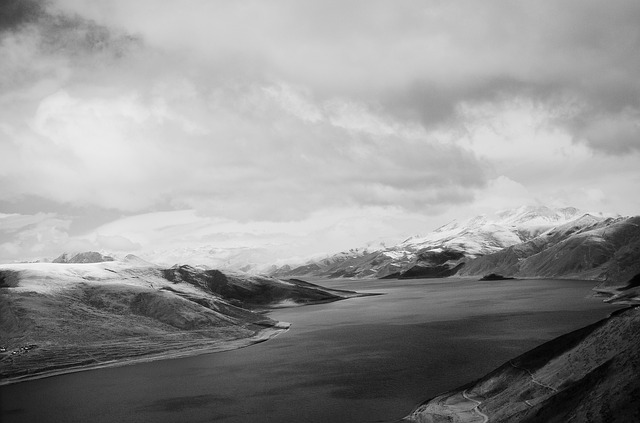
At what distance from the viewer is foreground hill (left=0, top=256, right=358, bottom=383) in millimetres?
110812

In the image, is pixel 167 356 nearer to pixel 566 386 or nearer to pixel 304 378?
pixel 304 378

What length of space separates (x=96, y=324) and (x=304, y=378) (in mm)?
84227

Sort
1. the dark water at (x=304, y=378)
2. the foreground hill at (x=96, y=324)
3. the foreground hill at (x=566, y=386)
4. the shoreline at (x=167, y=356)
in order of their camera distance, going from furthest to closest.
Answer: the foreground hill at (x=96, y=324) < the shoreline at (x=167, y=356) < the dark water at (x=304, y=378) < the foreground hill at (x=566, y=386)

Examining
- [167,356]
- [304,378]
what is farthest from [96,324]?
[304,378]

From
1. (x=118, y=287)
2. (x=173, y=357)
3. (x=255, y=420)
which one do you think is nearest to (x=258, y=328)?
(x=173, y=357)

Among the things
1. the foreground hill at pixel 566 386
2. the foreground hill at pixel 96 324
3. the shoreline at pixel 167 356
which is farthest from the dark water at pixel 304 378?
the foreground hill at pixel 96 324

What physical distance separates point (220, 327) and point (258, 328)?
13338 mm

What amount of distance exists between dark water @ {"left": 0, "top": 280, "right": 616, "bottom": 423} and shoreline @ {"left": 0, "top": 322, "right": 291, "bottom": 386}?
418 centimetres

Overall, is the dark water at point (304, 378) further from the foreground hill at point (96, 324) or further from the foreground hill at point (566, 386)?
the foreground hill at point (96, 324)

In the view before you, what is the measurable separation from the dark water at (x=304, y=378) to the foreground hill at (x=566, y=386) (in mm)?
8116

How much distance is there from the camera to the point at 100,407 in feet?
230

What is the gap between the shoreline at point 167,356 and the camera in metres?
96.2

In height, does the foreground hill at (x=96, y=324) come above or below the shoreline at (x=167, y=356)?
above

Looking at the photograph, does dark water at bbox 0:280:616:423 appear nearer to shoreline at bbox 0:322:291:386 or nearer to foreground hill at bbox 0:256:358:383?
shoreline at bbox 0:322:291:386
